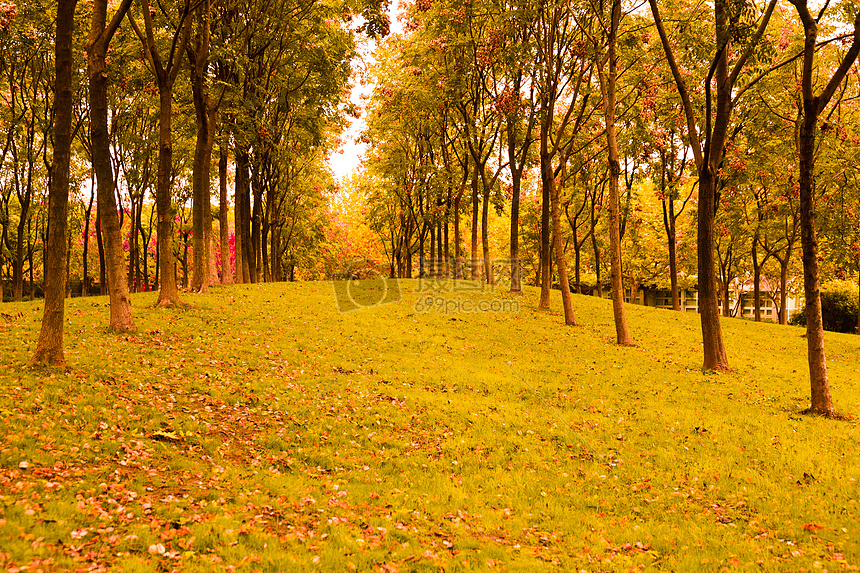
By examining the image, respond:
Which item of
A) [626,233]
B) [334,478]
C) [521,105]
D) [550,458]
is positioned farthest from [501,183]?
[334,478]

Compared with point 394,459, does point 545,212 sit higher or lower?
higher

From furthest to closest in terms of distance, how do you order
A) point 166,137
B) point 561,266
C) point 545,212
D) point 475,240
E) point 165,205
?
point 475,240 → point 545,212 → point 561,266 → point 165,205 → point 166,137

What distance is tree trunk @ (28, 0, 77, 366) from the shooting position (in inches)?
414

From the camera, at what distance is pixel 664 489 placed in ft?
30.7

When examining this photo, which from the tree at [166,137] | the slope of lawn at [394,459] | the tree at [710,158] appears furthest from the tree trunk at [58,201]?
the tree at [710,158]

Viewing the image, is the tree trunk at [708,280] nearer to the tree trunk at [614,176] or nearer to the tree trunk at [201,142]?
the tree trunk at [614,176]

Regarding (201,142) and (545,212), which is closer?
(201,142)

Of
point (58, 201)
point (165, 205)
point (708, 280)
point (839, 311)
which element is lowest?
point (839, 311)

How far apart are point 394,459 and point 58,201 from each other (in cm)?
926

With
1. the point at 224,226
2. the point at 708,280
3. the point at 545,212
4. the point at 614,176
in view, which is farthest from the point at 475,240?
the point at 708,280

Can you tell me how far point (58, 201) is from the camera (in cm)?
1079

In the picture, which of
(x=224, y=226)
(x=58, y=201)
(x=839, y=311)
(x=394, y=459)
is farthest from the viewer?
(x=839, y=311)

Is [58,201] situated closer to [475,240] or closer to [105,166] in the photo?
[105,166]

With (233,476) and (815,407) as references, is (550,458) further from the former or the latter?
(815,407)
